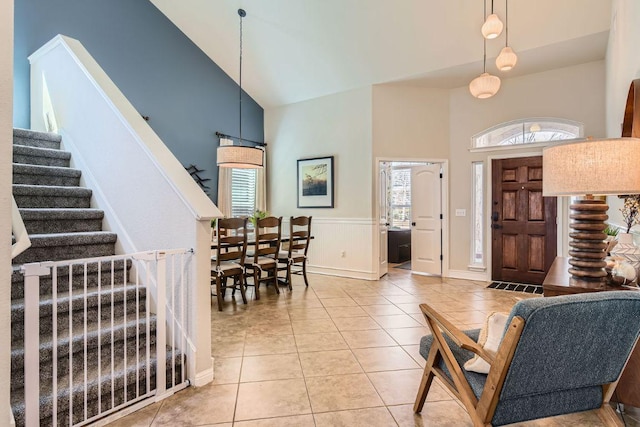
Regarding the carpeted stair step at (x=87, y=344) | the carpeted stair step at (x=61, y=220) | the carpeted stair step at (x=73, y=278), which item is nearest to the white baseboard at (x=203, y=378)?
the carpeted stair step at (x=87, y=344)

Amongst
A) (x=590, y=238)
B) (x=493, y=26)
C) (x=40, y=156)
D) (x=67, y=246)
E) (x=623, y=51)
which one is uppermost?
(x=493, y=26)

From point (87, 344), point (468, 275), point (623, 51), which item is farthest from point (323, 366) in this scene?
point (468, 275)

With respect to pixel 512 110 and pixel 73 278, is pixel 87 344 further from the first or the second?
pixel 512 110

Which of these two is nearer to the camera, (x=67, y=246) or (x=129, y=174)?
(x=67, y=246)

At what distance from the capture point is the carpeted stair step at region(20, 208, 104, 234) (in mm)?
2473

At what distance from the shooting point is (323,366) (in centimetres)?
257

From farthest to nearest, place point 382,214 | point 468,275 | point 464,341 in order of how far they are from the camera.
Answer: point 382,214
point 468,275
point 464,341

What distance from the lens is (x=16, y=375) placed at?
68.1 inches

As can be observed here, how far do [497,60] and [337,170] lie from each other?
301 centimetres

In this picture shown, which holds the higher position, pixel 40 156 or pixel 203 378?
pixel 40 156

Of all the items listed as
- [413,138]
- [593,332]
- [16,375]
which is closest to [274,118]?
[413,138]

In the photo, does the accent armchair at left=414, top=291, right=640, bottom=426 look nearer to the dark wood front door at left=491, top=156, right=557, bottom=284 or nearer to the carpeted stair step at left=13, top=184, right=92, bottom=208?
the carpeted stair step at left=13, top=184, right=92, bottom=208

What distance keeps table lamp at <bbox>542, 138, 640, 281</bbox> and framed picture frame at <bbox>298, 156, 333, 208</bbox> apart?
4372 millimetres

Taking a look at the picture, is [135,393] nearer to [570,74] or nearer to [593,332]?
[593,332]
